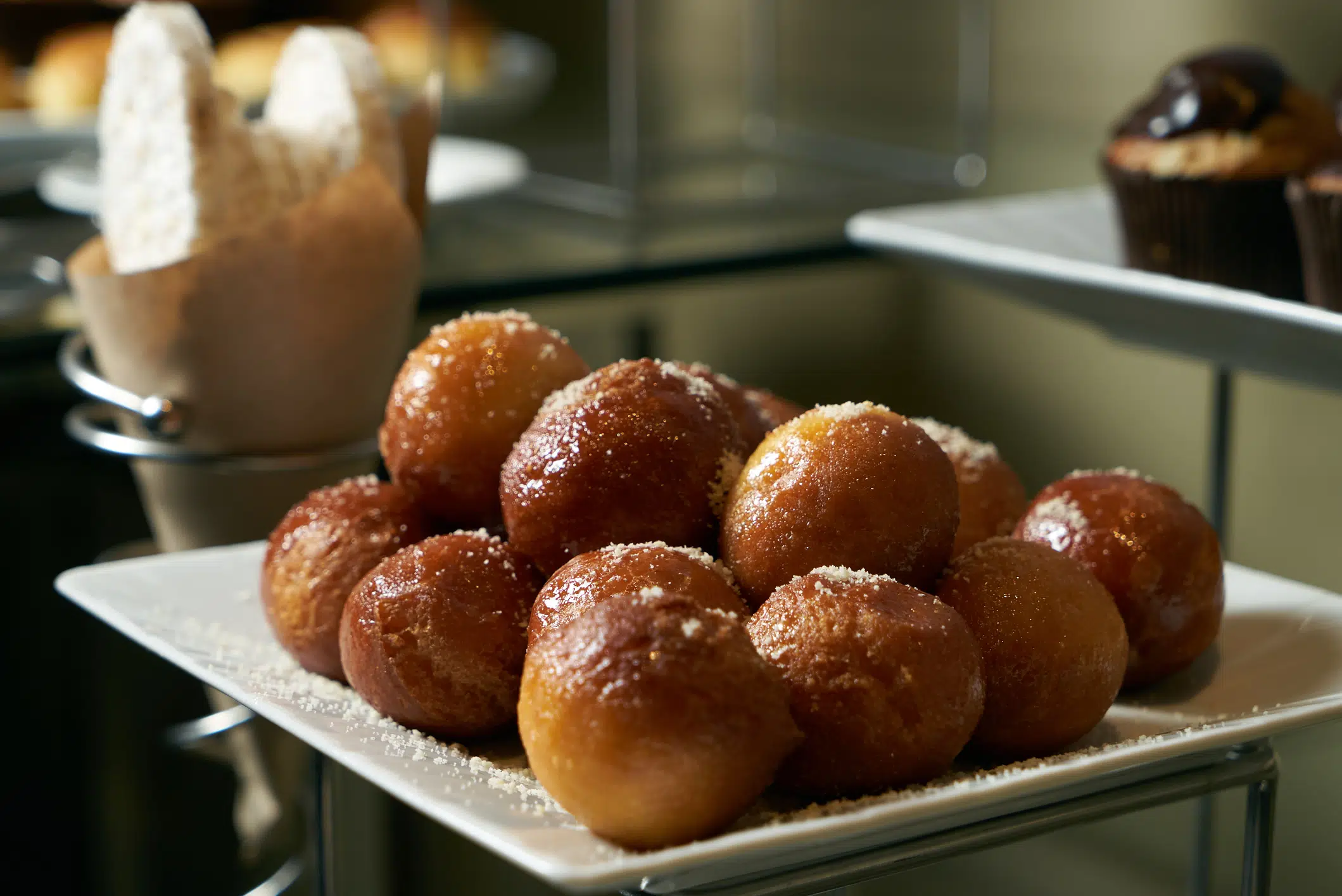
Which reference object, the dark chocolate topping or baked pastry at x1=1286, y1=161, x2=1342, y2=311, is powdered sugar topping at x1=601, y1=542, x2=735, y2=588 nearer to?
baked pastry at x1=1286, y1=161, x2=1342, y2=311

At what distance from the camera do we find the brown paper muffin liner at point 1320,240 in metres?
0.85

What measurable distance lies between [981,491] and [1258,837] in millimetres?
150

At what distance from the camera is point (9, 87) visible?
203 centimetres

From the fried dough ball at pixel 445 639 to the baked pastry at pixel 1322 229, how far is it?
0.52 metres

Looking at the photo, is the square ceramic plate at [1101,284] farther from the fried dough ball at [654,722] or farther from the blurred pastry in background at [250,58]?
the blurred pastry in background at [250,58]

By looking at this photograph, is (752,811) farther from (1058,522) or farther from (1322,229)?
(1322,229)

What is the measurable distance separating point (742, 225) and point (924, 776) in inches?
51.5

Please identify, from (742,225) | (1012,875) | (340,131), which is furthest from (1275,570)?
(340,131)

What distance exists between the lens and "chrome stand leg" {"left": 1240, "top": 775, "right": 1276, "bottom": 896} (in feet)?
1.76

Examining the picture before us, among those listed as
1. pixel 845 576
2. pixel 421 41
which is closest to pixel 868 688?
pixel 845 576

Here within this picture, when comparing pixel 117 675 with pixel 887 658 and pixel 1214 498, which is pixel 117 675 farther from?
pixel 887 658

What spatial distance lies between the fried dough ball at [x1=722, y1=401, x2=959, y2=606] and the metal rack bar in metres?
0.08

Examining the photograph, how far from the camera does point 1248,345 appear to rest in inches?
30.6

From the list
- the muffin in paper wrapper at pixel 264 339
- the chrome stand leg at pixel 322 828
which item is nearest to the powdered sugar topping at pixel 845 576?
the chrome stand leg at pixel 322 828
